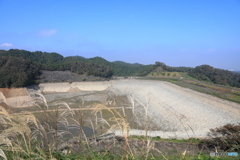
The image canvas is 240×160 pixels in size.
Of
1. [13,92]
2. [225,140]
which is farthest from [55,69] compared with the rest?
[225,140]

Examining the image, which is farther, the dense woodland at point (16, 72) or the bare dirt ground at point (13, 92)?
the dense woodland at point (16, 72)

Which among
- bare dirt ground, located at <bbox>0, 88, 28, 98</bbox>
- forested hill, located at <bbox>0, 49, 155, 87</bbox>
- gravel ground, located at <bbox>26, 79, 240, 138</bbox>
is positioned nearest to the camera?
gravel ground, located at <bbox>26, 79, 240, 138</bbox>

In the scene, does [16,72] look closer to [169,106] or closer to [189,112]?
[169,106]

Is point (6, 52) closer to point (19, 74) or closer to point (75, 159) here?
point (19, 74)

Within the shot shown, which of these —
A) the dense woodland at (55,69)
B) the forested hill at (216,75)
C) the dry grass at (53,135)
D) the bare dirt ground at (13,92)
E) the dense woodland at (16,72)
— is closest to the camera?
the dry grass at (53,135)

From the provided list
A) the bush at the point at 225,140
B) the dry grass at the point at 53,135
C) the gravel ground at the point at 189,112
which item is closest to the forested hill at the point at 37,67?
the gravel ground at the point at 189,112

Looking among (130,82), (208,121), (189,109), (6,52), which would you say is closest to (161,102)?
(189,109)

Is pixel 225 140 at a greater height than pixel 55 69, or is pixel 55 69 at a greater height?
pixel 55 69

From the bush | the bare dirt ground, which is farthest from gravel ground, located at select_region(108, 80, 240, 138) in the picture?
the bare dirt ground

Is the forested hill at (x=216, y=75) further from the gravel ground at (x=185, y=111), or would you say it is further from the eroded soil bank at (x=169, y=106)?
the gravel ground at (x=185, y=111)

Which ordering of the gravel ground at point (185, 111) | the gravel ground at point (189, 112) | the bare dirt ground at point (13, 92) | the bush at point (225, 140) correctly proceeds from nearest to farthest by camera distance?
1. the bush at point (225, 140)
2. the gravel ground at point (185, 111)
3. the gravel ground at point (189, 112)
4. the bare dirt ground at point (13, 92)

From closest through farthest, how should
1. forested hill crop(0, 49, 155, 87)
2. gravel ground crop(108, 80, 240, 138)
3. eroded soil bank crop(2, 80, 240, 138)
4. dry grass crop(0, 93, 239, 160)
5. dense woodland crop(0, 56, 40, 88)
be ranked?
1. dry grass crop(0, 93, 239, 160)
2. eroded soil bank crop(2, 80, 240, 138)
3. gravel ground crop(108, 80, 240, 138)
4. dense woodland crop(0, 56, 40, 88)
5. forested hill crop(0, 49, 155, 87)

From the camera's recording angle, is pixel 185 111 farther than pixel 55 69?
No

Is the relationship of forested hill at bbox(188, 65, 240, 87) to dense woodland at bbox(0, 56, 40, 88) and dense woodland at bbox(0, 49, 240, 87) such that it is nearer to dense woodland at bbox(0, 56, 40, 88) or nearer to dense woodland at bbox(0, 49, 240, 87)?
dense woodland at bbox(0, 49, 240, 87)
